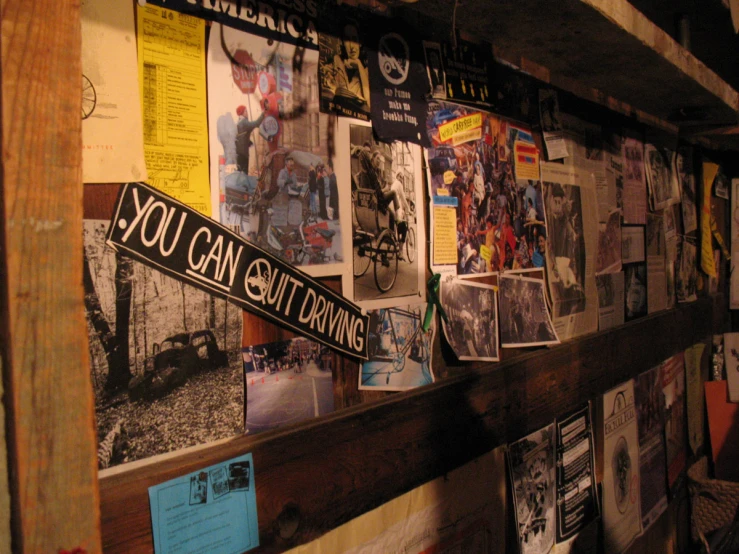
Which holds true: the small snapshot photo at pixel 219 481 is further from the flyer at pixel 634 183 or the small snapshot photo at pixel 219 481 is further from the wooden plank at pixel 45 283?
the flyer at pixel 634 183

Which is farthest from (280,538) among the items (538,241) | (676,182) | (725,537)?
(676,182)

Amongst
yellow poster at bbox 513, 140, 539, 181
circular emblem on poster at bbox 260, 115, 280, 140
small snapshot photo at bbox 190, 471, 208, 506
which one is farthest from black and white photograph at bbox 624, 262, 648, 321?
small snapshot photo at bbox 190, 471, 208, 506

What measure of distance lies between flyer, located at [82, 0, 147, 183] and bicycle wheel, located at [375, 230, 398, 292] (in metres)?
0.45

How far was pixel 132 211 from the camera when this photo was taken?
2.31ft

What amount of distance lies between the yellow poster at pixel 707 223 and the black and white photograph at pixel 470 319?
191 cm

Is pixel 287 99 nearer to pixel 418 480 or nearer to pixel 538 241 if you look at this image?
pixel 418 480

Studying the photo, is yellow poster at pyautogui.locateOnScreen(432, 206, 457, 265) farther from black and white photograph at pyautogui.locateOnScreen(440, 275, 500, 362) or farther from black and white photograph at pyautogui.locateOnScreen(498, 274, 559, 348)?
black and white photograph at pyautogui.locateOnScreen(498, 274, 559, 348)

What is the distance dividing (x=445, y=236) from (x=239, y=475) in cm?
63

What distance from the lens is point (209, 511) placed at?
79 cm

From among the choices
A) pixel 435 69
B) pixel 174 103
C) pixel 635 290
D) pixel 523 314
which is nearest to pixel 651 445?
pixel 635 290

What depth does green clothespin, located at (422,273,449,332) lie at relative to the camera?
3.77ft

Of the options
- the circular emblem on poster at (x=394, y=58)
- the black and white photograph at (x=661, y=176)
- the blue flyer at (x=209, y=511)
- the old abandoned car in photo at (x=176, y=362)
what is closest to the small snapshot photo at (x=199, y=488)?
the blue flyer at (x=209, y=511)

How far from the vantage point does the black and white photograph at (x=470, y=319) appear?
1.21 m

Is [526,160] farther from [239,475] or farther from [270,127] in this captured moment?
[239,475]
